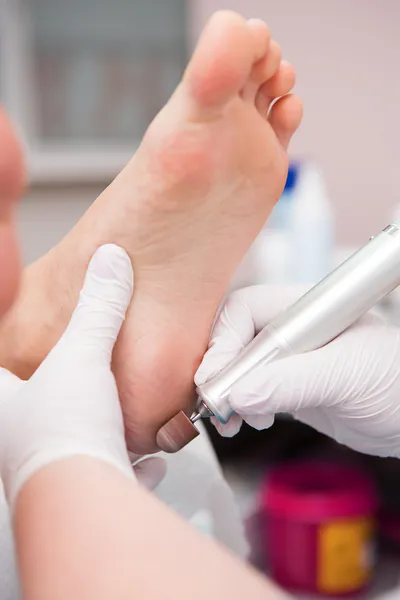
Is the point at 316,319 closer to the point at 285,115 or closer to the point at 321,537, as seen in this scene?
the point at 285,115

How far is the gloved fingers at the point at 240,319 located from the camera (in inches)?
24.0

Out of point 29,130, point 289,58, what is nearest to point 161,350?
point 289,58

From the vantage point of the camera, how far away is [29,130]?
77.7 inches

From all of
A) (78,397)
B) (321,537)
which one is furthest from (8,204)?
(321,537)

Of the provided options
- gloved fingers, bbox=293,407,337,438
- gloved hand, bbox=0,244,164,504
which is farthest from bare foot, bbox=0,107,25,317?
gloved fingers, bbox=293,407,337,438

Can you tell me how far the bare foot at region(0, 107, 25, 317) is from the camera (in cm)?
35

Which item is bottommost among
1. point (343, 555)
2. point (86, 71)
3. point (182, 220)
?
point (343, 555)

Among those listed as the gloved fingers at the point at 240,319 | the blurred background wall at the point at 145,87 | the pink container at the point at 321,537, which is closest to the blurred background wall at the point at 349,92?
the blurred background wall at the point at 145,87

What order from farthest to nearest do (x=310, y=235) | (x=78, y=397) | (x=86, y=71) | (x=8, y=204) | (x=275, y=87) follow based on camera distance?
(x=86, y=71) < (x=310, y=235) < (x=275, y=87) < (x=78, y=397) < (x=8, y=204)

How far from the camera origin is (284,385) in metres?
0.57

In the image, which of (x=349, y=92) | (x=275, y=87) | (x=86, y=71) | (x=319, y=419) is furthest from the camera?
(x=86, y=71)

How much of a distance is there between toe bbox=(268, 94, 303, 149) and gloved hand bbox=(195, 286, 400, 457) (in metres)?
0.16

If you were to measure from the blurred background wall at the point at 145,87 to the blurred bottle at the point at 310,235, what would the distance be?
17.4 inches

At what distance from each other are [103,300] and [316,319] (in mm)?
167
